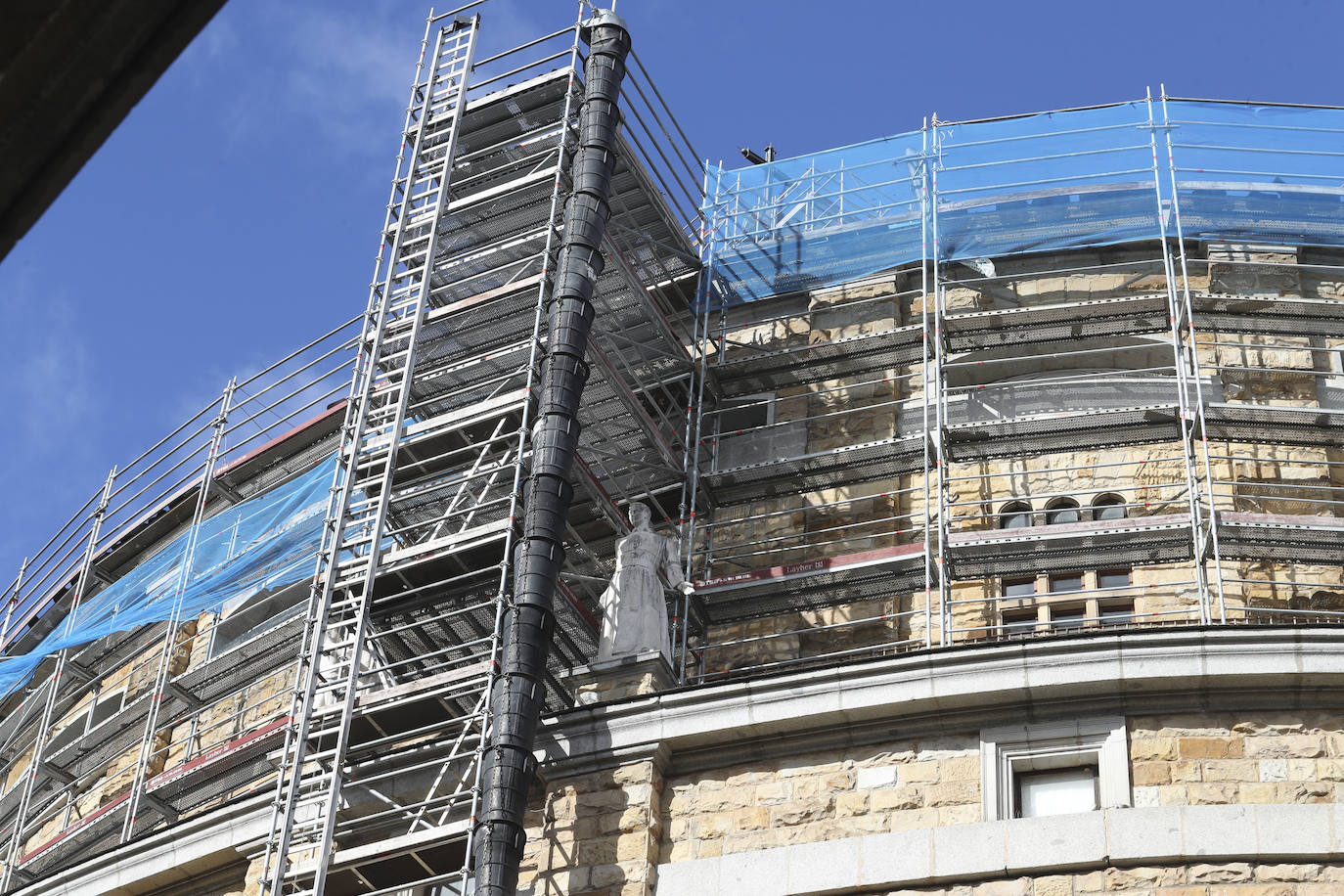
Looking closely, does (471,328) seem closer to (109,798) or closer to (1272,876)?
(109,798)

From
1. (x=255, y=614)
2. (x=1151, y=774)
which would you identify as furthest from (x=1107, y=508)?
(x=255, y=614)

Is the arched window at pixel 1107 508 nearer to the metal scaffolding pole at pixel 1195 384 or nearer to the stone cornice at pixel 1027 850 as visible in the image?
the metal scaffolding pole at pixel 1195 384

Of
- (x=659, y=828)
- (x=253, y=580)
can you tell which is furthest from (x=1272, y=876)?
(x=253, y=580)

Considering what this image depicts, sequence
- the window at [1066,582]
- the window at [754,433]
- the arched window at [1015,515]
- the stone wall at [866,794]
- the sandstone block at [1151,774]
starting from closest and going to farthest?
the stone wall at [866,794], the sandstone block at [1151,774], the window at [1066,582], the arched window at [1015,515], the window at [754,433]

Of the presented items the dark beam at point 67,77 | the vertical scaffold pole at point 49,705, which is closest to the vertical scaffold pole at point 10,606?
the vertical scaffold pole at point 49,705

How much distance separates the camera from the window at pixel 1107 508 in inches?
922

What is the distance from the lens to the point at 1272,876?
17234 mm

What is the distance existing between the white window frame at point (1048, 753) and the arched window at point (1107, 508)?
494cm

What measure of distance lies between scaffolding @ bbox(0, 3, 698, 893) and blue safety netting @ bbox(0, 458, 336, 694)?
1.09ft

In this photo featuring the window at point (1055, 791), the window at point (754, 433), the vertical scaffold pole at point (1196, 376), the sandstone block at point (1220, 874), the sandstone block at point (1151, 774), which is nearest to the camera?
the sandstone block at point (1220, 874)

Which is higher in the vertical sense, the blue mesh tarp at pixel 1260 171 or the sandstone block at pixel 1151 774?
the blue mesh tarp at pixel 1260 171

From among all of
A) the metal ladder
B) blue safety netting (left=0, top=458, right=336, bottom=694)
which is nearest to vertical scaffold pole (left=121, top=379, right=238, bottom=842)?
blue safety netting (left=0, top=458, right=336, bottom=694)

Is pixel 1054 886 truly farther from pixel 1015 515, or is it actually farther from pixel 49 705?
pixel 49 705

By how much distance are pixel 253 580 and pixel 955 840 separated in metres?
11.8
